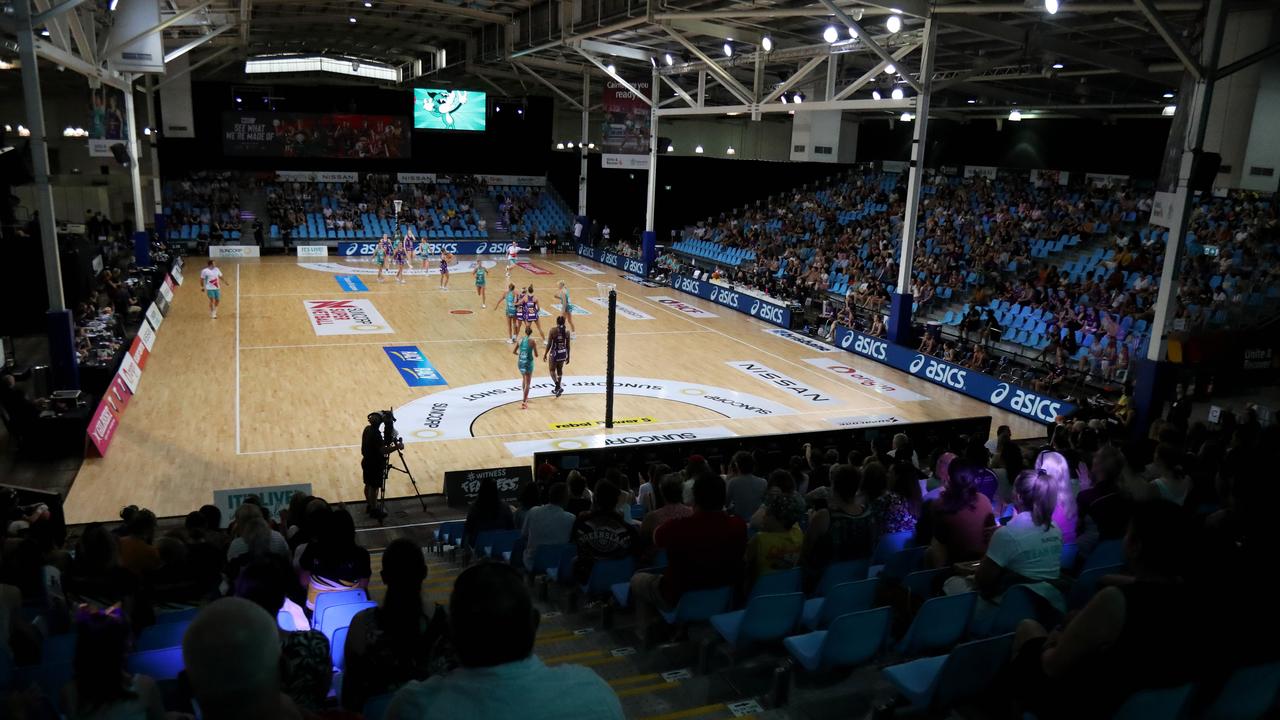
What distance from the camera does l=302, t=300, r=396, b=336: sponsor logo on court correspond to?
22391 mm

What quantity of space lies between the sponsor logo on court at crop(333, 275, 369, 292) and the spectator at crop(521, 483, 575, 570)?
2301cm

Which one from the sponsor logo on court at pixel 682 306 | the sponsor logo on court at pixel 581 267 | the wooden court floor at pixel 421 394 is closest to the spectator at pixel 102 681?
the wooden court floor at pixel 421 394

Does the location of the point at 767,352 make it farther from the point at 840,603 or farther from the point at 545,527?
the point at 840,603

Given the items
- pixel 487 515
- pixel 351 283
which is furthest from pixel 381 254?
pixel 487 515

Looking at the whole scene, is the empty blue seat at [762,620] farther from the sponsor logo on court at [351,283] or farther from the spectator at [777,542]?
the sponsor logo on court at [351,283]

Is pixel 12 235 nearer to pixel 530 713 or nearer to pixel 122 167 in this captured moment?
pixel 122 167

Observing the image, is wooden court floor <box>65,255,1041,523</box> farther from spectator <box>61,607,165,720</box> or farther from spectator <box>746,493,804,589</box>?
spectator <box>61,607,165,720</box>

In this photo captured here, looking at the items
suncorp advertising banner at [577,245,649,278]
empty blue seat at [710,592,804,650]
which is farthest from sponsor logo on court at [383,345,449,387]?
suncorp advertising banner at [577,245,649,278]

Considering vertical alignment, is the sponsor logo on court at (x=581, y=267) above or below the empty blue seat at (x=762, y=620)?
below

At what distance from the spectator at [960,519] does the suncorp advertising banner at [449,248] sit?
3207 cm

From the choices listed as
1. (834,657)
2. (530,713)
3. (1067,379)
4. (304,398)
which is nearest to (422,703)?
(530,713)

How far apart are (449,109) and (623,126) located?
11.8 meters

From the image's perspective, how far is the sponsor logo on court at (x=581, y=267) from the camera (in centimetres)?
3478

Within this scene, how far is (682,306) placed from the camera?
28062 millimetres
